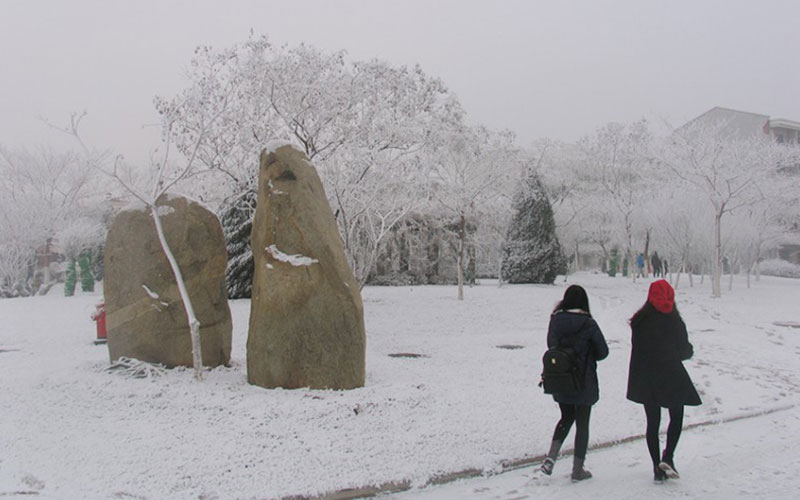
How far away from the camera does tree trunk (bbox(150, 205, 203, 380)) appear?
656cm

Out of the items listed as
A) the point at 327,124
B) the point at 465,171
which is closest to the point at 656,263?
the point at 465,171

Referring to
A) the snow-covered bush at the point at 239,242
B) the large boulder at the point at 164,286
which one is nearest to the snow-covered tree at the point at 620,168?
the snow-covered bush at the point at 239,242

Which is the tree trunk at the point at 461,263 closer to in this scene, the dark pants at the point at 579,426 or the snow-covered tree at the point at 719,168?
the snow-covered tree at the point at 719,168

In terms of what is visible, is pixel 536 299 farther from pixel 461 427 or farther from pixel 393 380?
pixel 461 427

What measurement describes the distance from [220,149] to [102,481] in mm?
10586

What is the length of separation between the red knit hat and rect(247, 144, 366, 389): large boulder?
3.00 metres

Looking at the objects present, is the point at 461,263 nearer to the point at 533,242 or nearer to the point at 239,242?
the point at 533,242

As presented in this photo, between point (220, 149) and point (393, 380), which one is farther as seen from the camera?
point (220, 149)

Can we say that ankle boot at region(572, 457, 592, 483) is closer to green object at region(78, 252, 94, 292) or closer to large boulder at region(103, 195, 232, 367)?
large boulder at region(103, 195, 232, 367)

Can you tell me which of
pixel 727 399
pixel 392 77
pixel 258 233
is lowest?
pixel 727 399

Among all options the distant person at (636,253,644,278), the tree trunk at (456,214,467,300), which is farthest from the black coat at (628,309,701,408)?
the distant person at (636,253,644,278)

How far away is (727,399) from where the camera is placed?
7707 mm

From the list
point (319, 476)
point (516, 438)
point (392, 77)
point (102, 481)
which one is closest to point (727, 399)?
point (516, 438)

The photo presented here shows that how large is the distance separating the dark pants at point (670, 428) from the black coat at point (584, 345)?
0.45 m
